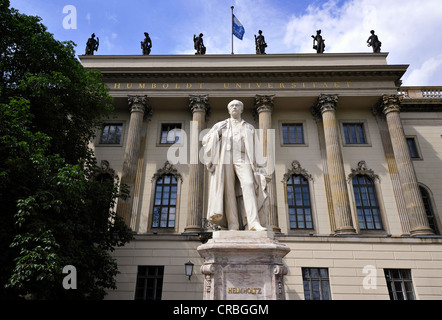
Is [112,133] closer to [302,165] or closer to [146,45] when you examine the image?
[146,45]

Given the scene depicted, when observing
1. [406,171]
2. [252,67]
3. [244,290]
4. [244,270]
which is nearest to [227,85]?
[252,67]

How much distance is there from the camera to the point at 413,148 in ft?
83.6

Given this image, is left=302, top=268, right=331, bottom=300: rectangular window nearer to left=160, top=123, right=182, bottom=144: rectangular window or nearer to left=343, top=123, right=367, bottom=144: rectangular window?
left=343, top=123, right=367, bottom=144: rectangular window

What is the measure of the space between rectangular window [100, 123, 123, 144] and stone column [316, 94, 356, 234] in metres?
15.6

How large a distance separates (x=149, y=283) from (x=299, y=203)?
36.9 feet

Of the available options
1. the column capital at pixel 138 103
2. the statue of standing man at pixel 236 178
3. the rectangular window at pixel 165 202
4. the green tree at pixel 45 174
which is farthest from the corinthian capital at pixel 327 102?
the statue of standing man at pixel 236 178

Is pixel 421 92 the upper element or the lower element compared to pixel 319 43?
lower

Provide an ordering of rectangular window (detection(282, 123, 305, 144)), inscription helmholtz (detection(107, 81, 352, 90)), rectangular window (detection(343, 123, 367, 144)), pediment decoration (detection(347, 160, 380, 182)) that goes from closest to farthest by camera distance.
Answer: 1. pediment decoration (detection(347, 160, 380, 182))
2. inscription helmholtz (detection(107, 81, 352, 90))
3. rectangular window (detection(343, 123, 367, 144))
4. rectangular window (detection(282, 123, 305, 144))

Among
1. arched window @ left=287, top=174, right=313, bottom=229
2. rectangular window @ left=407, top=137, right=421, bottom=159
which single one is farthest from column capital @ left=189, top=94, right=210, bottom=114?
rectangular window @ left=407, top=137, right=421, bottom=159

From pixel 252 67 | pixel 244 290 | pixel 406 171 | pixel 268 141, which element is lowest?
pixel 244 290

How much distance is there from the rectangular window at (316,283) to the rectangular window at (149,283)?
8.47 meters

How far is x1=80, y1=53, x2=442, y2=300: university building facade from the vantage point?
742 inches

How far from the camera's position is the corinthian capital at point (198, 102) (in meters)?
24.0

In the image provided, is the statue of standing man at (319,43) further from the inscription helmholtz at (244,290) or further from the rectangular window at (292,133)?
the inscription helmholtz at (244,290)
